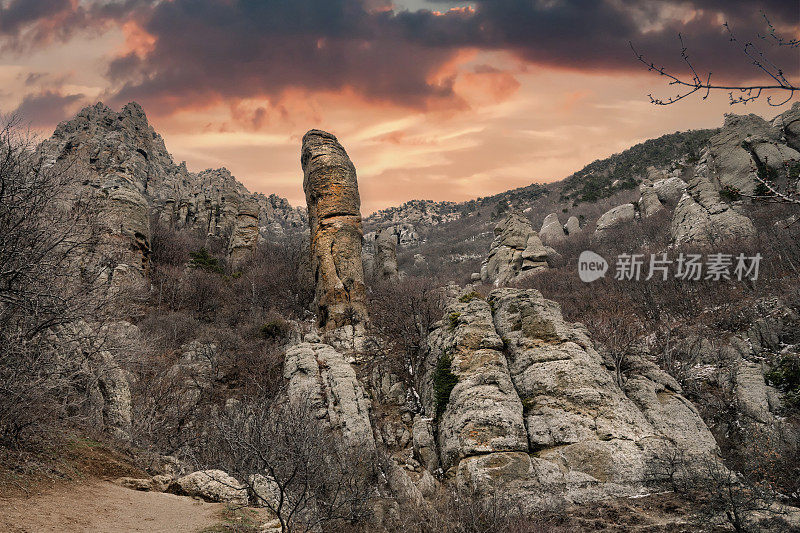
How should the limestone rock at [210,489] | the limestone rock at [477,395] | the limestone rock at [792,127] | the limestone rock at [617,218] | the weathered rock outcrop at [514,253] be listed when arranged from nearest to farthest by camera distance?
1. the limestone rock at [210,489]
2. the limestone rock at [477,395]
3. the limestone rock at [792,127]
4. the weathered rock outcrop at [514,253]
5. the limestone rock at [617,218]

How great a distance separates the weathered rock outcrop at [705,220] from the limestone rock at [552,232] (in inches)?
809

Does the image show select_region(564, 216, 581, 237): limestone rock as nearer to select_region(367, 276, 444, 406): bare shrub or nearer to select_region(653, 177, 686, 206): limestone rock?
select_region(653, 177, 686, 206): limestone rock

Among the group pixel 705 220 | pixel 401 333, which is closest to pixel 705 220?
pixel 705 220

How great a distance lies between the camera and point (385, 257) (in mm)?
46656

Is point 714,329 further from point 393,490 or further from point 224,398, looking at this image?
point 224,398

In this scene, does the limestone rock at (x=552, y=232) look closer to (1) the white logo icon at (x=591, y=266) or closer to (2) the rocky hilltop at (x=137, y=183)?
(1) the white logo icon at (x=591, y=266)

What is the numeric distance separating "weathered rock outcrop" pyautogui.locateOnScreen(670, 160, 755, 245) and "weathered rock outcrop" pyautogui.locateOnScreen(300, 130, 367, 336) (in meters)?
31.6

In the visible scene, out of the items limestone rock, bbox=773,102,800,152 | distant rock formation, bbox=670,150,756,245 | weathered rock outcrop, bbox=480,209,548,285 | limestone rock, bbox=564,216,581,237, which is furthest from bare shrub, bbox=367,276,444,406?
limestone rock, bbox=773,102,800,152

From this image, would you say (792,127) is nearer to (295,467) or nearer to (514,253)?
(514,253)

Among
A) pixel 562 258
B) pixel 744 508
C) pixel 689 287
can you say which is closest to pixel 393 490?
pixel 744 508

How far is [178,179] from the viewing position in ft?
315

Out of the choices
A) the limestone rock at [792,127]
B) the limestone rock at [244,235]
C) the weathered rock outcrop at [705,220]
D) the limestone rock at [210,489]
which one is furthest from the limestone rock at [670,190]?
the limestone rock at [210,489]

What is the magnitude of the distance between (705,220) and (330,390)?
38.7 m

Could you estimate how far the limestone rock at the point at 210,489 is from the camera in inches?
311
